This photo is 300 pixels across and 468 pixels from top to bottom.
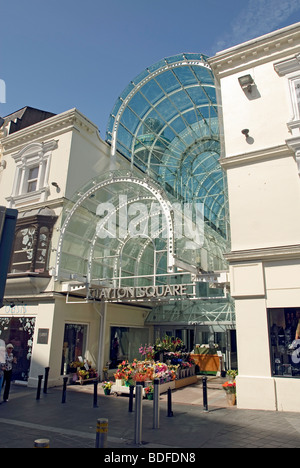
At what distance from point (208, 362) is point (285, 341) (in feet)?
30.3

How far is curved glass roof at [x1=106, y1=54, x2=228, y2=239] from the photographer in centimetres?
1928

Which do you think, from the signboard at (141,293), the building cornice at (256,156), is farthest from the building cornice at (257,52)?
the signboard at (141,293)

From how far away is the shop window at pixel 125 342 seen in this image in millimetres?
18422

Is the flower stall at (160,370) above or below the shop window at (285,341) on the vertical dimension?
below

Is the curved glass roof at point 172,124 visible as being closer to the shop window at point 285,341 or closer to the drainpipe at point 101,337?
the drainpipe at point 101,337

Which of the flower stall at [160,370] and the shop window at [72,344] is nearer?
the flower stall at [160,370]

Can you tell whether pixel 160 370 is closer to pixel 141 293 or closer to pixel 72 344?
pixel 141 293

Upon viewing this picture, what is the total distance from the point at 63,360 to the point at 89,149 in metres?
11.4

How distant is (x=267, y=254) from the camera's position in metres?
10.7

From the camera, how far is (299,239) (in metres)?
10.6

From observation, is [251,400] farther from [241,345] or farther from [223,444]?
[223,444]

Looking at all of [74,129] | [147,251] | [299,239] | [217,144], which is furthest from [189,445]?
[217,144]

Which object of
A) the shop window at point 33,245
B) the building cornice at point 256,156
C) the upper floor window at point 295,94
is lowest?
the shop window at point 33,245

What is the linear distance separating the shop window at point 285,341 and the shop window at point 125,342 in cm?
1028
